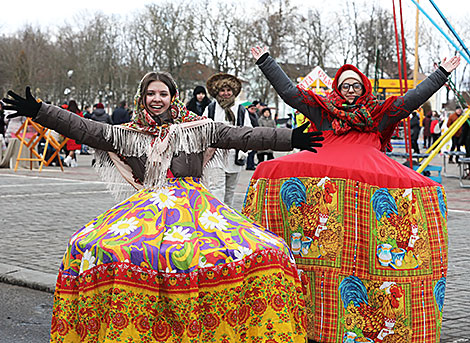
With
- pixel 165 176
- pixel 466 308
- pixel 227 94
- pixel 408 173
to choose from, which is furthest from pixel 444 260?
pixel 227 94

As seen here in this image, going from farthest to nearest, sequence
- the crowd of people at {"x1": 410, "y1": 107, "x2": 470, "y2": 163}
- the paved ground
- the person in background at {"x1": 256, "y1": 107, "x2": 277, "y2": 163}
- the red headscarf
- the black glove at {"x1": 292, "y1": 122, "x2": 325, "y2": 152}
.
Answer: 1. the person in background at {"x1": 256, "y1": 107, "x2": 277, "y2": 163}
2. the crowd of people at {"x1": 410, "y1": 107, "x2": 470, "y2": 163}
3. the paved ground
4. the red headscarf
5. the black glove at {"x1": 292, "y1": 122, "x2": 325, "y2": 152}

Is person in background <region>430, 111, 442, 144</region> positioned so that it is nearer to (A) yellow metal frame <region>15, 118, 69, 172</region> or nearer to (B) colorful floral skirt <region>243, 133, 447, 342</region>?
(A) yellow metal frame <region>15, 118, 69, 172</region>

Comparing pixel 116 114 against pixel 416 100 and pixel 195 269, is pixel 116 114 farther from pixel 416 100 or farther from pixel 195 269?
pixel 195 269

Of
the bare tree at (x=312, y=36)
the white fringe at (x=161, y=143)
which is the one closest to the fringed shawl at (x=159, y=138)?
the white fringe at (x=161, y=143)

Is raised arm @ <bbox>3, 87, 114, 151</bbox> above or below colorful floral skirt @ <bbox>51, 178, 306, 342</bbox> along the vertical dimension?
above

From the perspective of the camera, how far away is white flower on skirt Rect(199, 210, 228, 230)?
3.90 meters

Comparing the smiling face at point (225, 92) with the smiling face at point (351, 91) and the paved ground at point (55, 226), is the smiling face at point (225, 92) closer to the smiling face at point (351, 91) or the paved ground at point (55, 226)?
the paved ground at point (55, 226)

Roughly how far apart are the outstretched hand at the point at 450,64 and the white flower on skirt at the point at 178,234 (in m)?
2.65

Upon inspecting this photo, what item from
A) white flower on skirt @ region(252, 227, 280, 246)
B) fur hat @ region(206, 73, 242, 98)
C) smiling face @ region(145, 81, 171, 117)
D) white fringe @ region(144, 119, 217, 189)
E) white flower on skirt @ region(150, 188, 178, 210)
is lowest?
white flower on skirt @ region(252, 227, 280, 246)

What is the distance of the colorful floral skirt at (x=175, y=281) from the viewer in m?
3.70

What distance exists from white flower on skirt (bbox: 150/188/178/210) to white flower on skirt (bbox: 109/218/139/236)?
6.4 inches

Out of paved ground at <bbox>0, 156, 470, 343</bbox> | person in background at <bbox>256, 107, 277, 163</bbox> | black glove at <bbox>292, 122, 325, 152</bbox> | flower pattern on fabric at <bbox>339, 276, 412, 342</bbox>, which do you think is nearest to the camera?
black glove at <bbox>292, 122, 325, 152</bbox>

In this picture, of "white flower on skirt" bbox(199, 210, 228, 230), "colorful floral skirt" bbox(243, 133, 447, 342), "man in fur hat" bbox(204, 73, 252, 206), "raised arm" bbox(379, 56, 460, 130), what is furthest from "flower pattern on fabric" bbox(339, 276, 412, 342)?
"man in fur hat" bbox(204, 73, 252, 206)

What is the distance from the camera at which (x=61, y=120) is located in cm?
417
